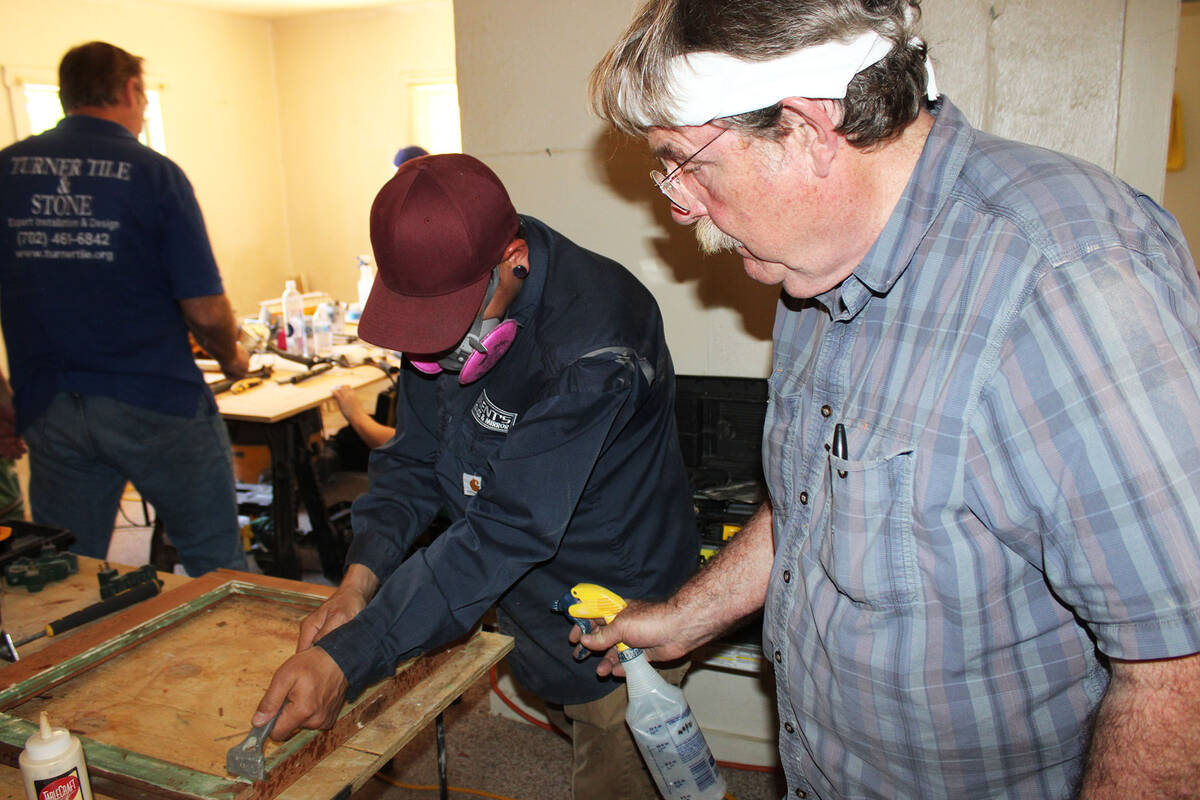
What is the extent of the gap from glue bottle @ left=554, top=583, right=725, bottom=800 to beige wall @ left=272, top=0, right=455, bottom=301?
5.72 metres

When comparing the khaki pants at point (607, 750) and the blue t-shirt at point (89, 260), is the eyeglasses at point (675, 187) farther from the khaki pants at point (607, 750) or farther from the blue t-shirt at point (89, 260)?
the blue t-shirt at point (89, 260)

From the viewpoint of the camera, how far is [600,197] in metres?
2.35

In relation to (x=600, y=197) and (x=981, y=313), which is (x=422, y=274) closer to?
(x=981, y=313)

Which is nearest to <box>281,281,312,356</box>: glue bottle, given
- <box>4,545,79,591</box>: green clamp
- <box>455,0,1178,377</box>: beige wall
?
<box>455,0,1178,377</box>: beige wall

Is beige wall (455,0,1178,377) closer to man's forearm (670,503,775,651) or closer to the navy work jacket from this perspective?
the navy work jacket

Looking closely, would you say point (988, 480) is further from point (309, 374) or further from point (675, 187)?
point (309, 374)

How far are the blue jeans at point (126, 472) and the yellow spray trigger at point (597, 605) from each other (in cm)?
179

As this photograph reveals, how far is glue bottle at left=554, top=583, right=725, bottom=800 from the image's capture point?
1.38 metres

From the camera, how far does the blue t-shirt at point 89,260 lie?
2445 mm

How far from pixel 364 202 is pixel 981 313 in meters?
6.66

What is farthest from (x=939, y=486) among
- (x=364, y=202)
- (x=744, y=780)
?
(x=364, y=202)

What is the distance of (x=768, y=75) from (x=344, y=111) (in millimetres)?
6620

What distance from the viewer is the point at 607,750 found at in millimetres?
1706

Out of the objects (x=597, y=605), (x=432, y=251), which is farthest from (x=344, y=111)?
(x=597, y=605)
